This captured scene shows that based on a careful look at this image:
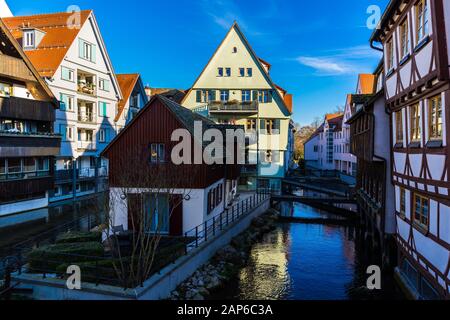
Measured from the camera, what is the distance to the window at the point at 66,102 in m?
33.5

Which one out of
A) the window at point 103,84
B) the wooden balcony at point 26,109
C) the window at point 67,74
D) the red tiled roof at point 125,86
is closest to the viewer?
the wooden balcony at point 26,109

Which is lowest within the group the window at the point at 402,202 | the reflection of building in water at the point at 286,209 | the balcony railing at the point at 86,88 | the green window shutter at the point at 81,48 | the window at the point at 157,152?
the reflection of building in water at the point at 286,209

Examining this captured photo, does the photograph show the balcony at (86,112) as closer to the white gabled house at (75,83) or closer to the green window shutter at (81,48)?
the white gabled house at (75,83)

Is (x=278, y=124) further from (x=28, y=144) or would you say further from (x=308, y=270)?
(x=28, y=144)

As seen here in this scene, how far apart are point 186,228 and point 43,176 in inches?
656

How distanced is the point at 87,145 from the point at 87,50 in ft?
30.9

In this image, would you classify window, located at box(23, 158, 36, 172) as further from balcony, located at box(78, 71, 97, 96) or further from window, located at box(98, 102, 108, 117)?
window, located at box(98, 102, 108, 117)

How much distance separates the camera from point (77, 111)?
35.8 m

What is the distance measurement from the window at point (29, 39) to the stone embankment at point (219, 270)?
87.9 ft

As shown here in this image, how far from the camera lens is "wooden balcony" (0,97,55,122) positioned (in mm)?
25172

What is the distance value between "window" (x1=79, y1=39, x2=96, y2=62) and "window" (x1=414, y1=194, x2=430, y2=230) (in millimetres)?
32501

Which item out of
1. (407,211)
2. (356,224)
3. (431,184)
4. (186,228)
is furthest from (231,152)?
(431,184)

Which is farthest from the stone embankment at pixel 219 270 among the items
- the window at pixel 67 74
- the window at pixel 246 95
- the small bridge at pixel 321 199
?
the window at pixel 67 74
